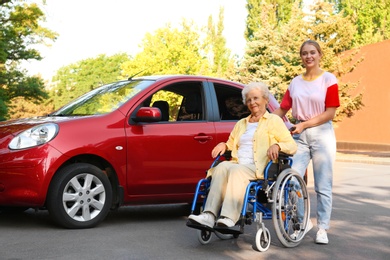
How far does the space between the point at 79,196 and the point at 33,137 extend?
2.39 feet

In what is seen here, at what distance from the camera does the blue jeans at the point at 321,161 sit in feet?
21.7

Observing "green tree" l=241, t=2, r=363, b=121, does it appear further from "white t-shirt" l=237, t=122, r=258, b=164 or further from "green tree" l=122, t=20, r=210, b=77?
"white t-shirt" l=237, t=122, r=258, b=164

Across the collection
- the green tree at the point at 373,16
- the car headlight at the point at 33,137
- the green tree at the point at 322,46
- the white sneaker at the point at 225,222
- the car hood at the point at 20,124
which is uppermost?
the green tree at the point at 373,16

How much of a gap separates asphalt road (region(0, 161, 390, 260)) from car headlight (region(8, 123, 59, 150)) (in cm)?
84

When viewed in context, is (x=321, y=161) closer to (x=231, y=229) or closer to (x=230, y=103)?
(x=231, y=229)

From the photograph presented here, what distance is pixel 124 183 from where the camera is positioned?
7418mm

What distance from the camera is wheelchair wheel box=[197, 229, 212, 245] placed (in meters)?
6.29

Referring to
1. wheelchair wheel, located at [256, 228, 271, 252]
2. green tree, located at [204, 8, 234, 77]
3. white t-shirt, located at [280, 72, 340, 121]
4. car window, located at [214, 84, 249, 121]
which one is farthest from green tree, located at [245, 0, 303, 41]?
wheelchair wheel, located at [256, 228, 271, 252]

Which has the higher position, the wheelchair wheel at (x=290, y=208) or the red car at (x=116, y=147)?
the red car at (x=116, y=147)

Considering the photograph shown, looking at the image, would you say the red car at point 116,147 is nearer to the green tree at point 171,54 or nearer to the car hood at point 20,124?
the car hood at point 20,124

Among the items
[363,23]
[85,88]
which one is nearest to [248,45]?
[363,23]

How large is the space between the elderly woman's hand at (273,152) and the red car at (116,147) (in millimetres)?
1588

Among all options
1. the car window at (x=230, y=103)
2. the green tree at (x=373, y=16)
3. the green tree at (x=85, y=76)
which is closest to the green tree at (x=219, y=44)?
the green tree at (x=373, y=16)

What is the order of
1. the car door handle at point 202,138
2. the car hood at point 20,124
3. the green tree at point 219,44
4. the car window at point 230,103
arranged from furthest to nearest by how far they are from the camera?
the green tree at point 219,44
the car window at point 230,103
the car door handle at point 202,138
the car hood at point 20,124
